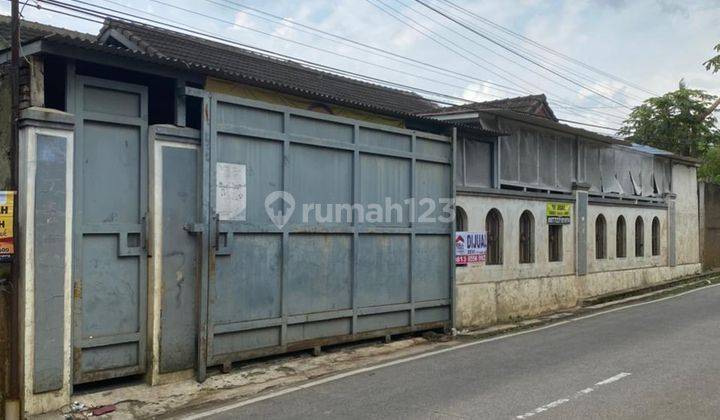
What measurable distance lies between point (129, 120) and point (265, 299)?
2985mm

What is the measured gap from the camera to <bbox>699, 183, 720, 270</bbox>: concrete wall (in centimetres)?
2469

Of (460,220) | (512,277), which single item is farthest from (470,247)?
(512,277)

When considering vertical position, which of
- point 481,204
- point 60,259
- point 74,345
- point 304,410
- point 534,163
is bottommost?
point 304,410

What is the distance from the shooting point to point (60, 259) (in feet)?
22.5

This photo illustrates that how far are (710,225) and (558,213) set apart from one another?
1254cm

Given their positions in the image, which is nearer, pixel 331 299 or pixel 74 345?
pixel 74 345

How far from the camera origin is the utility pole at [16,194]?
6480mm

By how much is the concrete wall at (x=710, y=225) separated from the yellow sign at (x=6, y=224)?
24.1 metres

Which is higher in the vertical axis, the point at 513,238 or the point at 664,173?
the point at 664,173

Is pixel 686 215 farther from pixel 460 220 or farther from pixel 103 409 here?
pixel 103 409

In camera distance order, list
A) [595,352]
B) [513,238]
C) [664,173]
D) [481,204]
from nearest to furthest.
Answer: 1. [595,352]
2. [481,204]
3. [513,238]
4. [664,173]

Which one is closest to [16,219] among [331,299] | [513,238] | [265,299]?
[265,299]

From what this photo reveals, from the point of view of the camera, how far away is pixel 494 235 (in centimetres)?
1425

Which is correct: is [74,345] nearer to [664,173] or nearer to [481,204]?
[481,204]
